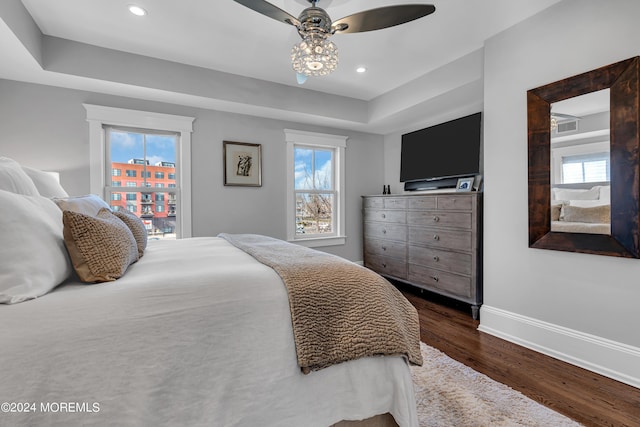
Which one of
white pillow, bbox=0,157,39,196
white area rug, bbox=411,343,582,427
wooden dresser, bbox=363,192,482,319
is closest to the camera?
white pillow, bbox=0,157,39,196

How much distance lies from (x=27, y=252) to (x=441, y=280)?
3.23 meters

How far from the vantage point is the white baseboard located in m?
1.81

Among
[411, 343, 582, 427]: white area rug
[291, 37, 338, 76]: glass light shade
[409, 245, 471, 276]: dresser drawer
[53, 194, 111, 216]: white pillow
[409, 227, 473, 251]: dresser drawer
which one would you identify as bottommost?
[411, 343, 582, 427]: white area rug

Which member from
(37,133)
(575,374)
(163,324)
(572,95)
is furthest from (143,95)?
(575,374)

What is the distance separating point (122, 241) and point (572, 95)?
2912mm

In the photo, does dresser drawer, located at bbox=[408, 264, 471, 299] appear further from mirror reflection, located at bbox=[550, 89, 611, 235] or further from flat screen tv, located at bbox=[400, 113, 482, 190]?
flat screen tv, located at bbox=[400, 113, 482, 190]

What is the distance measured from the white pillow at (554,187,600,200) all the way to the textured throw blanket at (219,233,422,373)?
1.69 m

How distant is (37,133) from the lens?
276 cm

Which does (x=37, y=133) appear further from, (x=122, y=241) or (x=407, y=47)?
(x=407, y=47)

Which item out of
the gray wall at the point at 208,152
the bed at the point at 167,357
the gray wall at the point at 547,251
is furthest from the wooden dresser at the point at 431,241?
the bed at the point at 167,357

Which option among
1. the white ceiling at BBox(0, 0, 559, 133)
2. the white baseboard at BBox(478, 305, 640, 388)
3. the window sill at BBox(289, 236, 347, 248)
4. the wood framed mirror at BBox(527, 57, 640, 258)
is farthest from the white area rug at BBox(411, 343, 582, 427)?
the white ceiling at BBox(0, 0, 559, 133)

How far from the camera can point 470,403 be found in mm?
1572

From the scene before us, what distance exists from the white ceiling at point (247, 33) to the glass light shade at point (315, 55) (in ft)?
1.91

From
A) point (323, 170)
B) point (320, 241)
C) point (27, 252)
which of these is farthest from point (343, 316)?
point (323, 170)
